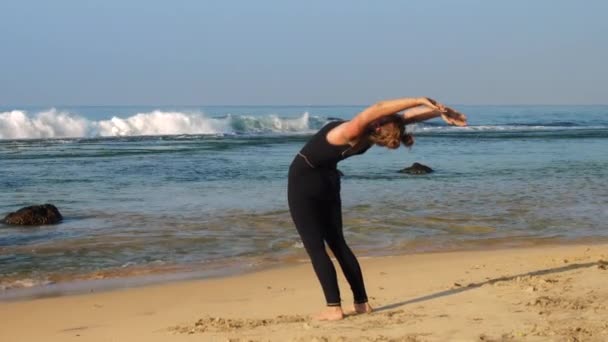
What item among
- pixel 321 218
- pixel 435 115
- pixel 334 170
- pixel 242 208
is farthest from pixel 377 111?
pixel 242 208

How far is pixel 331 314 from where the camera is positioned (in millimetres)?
5199

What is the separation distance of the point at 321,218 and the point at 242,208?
24.3 ft

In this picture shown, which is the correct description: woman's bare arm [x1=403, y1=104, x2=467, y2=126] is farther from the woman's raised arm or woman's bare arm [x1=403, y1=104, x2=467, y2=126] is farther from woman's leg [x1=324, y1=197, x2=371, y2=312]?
woman's leg [x1=324, y1=197, x2=371, y2=312]

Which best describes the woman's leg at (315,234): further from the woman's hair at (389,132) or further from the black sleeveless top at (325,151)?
the woman's hair at (389,132)

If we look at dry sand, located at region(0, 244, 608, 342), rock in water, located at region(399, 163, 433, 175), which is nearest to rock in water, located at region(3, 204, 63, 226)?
dry sand, located at region(0, 244, 608, 342)

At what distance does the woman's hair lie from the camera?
475cm

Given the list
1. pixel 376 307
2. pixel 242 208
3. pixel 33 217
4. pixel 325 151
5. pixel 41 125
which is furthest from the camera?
pixel 41 125

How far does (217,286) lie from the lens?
7090 mm

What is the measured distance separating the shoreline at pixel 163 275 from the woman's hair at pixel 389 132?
3.18m

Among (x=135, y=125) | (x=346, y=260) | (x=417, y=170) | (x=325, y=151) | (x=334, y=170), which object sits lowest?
(x=135, y=125)

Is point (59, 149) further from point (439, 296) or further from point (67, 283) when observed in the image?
point (439, 296)

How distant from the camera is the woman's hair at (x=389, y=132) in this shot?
475 cm

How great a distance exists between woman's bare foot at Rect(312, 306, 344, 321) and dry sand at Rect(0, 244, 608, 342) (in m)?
0.08

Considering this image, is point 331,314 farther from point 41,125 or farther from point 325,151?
point 41,125
